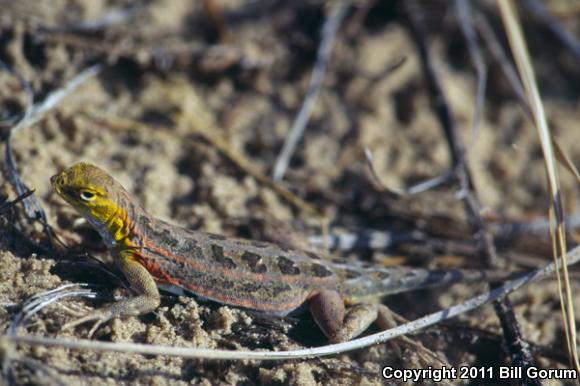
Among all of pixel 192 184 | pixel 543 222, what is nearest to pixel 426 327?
pixel 543 222

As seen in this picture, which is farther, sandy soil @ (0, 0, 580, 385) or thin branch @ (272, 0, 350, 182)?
thin branch @ (272, 0, 350, 182)

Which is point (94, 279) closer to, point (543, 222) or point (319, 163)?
point (319, 163)

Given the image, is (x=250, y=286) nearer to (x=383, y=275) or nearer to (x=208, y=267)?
(x=208, y=267)

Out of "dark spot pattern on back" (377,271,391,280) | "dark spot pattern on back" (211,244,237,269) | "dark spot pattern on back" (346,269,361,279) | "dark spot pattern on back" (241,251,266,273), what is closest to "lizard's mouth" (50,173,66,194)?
"dark spot pattern on back" (211,244,237,269)

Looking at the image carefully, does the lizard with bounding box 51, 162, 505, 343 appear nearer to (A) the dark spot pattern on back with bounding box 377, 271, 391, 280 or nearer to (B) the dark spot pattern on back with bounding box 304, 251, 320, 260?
(B) the dark spot pattern on back with bounding box 304, 251, 320, 260

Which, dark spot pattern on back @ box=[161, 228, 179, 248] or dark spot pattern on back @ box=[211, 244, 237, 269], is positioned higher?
dark spot pattern on back @ box=[161, 228, 179, 248]

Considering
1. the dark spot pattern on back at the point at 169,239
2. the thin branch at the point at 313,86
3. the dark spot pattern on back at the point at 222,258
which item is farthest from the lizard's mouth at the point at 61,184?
the thin branch at the point at 313,86
